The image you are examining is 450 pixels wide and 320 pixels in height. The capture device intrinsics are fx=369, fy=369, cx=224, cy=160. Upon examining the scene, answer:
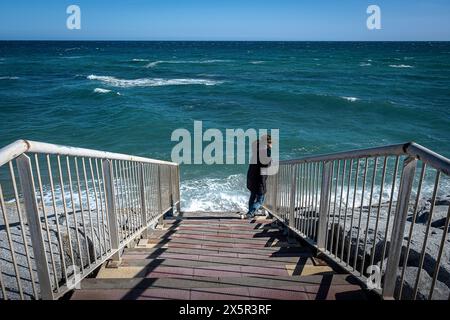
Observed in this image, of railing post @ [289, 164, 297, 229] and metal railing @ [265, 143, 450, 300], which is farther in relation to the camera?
railing post @ [289, 164, 297, 229]

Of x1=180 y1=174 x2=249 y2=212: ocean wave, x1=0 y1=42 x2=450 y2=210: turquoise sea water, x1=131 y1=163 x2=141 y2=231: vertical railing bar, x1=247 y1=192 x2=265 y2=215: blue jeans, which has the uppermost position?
x1=131 y1=163 x2=141 y2=231: vertical railing bar

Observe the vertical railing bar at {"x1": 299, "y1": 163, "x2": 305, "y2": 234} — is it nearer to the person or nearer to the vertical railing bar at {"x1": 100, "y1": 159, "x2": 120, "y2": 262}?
the person

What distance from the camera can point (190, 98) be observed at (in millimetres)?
32875

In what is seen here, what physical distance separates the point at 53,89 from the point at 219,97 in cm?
1662

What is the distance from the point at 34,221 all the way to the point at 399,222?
2579 mm

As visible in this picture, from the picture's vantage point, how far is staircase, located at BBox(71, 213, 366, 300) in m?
3.03

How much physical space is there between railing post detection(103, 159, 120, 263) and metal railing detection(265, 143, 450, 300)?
2.27 m

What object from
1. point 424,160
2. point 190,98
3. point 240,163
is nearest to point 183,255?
point 424,160

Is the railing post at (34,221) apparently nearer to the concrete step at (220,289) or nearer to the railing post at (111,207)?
the concrete step at (220,289)

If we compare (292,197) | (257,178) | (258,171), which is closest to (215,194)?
(257,178)

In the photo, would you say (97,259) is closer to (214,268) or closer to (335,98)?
(214,268)

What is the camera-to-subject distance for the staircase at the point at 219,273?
3027mm

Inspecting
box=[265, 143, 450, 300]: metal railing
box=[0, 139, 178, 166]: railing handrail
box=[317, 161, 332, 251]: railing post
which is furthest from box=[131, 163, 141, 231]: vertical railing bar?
box=[317, 161, 332, 251]: railing post

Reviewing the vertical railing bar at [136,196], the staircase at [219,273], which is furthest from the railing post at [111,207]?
the vertical railing bar at [136,196]
